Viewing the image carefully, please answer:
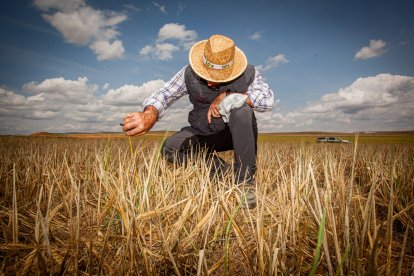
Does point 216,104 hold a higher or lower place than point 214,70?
lower

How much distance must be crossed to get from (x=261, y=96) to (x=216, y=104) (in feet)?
1.90

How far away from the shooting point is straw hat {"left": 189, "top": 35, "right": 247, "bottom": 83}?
2.72 metres

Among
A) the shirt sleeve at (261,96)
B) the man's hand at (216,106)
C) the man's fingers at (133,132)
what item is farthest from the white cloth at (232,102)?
the man's fingers at (133,132)

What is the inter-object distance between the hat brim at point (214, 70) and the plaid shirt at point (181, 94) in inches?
13.8

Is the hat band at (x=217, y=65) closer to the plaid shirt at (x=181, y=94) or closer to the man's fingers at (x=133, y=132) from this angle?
the plaid shirt at (x=181, y=94)

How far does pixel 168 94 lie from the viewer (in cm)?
338

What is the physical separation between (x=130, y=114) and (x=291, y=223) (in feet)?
5.34

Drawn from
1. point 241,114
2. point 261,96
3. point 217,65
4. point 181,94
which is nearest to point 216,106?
point 241,114

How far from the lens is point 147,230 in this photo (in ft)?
4.48

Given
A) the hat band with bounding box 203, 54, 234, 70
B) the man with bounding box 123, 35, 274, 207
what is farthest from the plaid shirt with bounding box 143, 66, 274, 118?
the hat band with bounding box 203, 54, 234, 70

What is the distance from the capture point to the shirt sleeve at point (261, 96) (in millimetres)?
3018

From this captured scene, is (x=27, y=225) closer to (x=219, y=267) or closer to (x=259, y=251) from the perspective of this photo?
(x=219, y=267)

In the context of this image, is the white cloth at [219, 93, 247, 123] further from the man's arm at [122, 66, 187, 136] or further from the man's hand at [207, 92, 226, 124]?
the man's arm at [122, 66, 187, 136]

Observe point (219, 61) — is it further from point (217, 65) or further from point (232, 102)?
point (232, 102)
